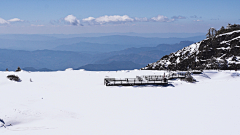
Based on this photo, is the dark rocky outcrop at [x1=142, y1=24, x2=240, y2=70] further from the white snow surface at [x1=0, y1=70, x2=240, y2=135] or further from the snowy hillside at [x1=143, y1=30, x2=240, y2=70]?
the white snow surface at [x1=0, y1=70, x2=240, y2=135]

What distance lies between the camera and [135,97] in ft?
95.5

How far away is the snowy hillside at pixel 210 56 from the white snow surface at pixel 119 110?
29.0m

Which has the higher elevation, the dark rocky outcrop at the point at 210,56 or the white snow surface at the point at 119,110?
the dark rocky outcrop at the point at 210,56

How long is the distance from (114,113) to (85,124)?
4.32 meters

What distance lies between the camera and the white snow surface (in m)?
17.4

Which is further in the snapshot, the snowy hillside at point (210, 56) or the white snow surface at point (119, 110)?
the snowy hillside at point (210, 56)

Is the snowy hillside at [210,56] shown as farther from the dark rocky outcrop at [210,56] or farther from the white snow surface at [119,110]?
the white snow surface at [119,110]

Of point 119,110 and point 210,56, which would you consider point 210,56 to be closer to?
point 210,56

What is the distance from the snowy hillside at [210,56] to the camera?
61.1 m

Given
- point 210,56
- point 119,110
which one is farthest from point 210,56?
point 119,110

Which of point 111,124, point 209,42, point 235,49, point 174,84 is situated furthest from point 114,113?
point 209,42

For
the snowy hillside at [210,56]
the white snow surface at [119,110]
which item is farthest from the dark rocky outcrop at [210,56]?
the white snow surface at [119,110]

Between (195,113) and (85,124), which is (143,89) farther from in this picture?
(85,124)

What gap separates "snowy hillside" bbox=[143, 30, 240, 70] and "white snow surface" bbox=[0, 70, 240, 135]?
95.3ft
